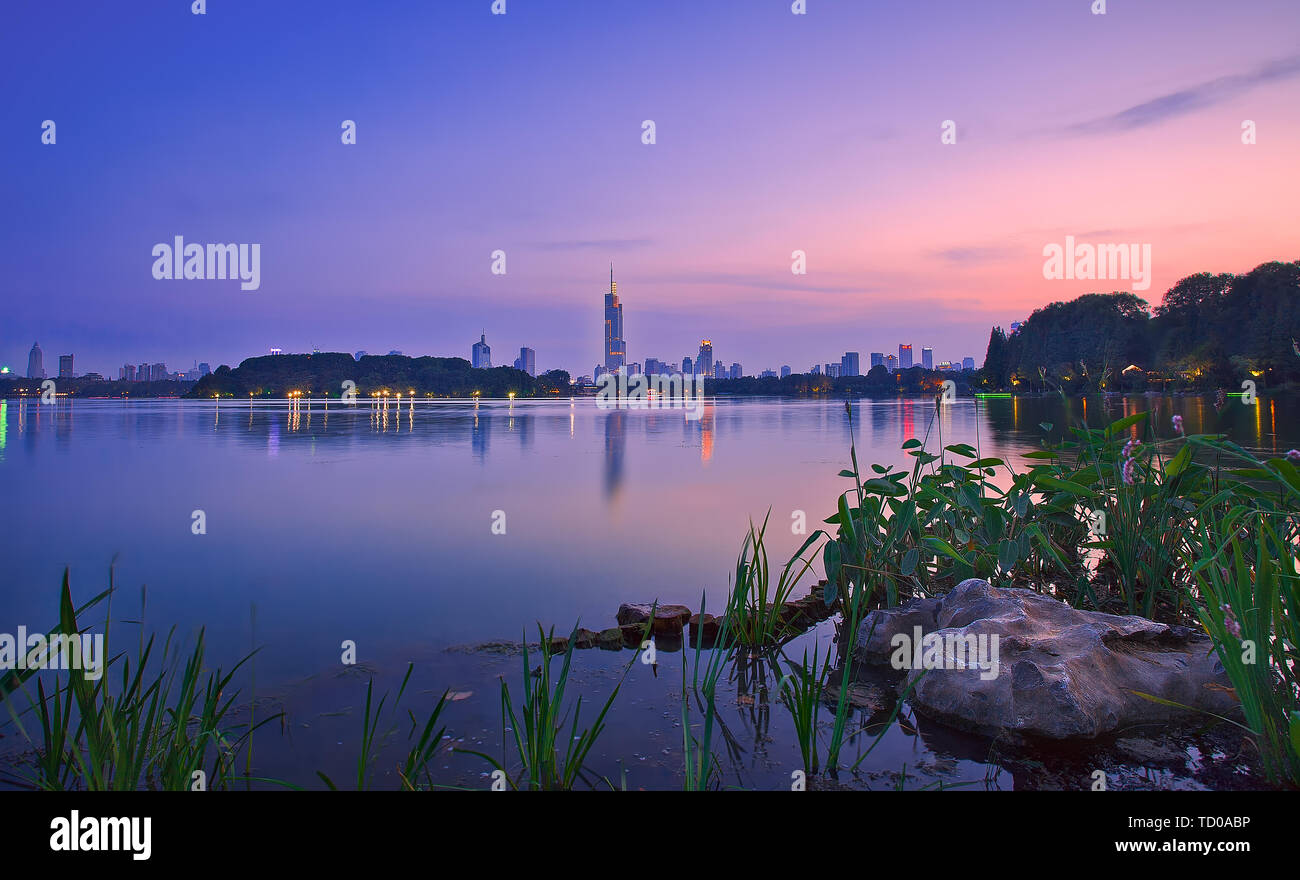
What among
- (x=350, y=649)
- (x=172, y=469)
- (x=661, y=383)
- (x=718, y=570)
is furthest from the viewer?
(x=661, y=383)

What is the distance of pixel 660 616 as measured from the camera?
477cm

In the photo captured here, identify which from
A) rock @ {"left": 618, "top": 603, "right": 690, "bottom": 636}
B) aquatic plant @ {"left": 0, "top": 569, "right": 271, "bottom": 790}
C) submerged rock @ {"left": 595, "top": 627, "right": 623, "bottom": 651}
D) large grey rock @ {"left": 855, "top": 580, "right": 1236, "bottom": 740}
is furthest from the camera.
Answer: rock @ {"left": 618, "top": 603, "right": 690, "bottom": 636}

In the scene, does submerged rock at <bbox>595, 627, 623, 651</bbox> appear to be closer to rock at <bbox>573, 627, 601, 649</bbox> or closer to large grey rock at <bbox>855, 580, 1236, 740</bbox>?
rock at <bbox>573, 627, 601, 649</bbox>

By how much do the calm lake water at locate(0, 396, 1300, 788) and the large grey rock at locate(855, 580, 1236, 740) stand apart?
23 centimetres

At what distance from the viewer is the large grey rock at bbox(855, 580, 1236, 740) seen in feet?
10.4

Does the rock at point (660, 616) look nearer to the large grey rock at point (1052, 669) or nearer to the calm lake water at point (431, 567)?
the calm lake water at point (431, 567)

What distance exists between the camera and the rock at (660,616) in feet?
15.6

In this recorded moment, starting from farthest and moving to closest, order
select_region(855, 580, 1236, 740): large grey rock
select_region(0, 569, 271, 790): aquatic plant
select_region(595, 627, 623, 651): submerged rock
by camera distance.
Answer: select_region(595, 627, 623, 651): submerged rock → select_region(855, 580, 1236, 740): large grey rock → select_region(0, 569, 271, 790): aquatic plant

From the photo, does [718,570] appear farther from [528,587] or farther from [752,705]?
[752,705]

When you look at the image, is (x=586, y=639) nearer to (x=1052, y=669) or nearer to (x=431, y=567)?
(x=1052, y=669)

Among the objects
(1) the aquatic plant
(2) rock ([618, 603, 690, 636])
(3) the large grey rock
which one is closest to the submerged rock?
(2) rock ([618, 603, 690, 636])
